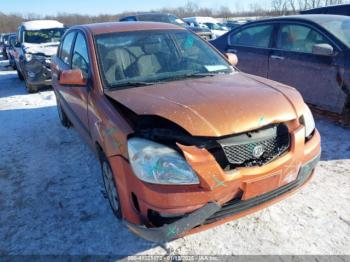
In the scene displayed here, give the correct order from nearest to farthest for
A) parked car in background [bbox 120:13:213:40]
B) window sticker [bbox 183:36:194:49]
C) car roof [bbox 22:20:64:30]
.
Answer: window sticker [bbox 183:36:194:49] < car roof [bbox 22:20:64:30] < parked car in background [bbox 120:13:213:40]

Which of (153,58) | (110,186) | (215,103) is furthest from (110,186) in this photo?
(153,58)

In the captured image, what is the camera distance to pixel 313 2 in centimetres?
2461

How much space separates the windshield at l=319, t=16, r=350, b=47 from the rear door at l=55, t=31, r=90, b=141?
11.5 feet

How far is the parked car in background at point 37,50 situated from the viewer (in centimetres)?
810

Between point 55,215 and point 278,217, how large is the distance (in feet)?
6.66

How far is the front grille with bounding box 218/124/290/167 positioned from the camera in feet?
7.21

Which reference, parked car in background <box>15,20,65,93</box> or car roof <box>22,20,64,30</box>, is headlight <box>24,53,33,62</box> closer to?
parked car in background <box>15,20,65,93</box>

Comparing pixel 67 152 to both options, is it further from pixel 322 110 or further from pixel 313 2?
pixel 313 2

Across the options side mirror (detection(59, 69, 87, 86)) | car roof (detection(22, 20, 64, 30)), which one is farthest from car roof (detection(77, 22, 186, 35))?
car roof (detection(22, 20, 64, 30))

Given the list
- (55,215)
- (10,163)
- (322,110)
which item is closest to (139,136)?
(55,215)

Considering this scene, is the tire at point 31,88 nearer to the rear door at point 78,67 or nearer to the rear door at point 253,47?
the rear door at point 78,67

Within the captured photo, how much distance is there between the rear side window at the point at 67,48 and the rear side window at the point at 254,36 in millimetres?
3160

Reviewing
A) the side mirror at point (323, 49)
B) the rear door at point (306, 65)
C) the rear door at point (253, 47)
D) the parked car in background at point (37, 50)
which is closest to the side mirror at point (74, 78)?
the side mirror at point (323, 49)

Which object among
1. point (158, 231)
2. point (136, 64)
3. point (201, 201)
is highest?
point (136, 64)
